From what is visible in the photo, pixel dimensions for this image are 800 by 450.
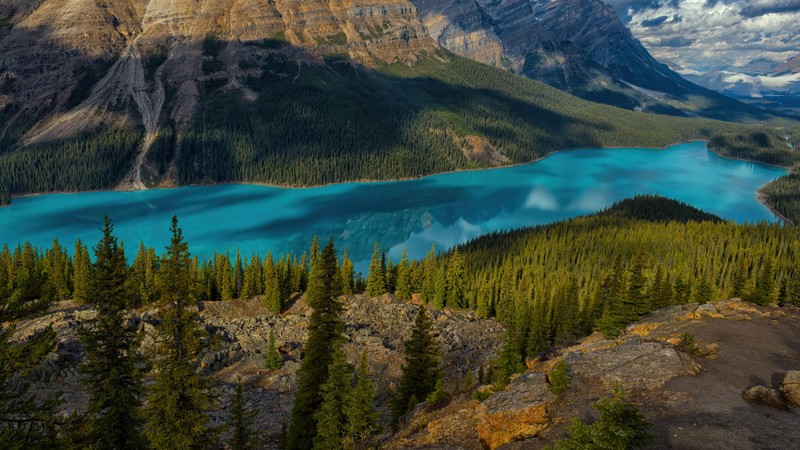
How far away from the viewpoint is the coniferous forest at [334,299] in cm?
2209

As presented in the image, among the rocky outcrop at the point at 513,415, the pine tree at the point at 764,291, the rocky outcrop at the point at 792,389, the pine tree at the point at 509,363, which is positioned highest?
the rocky outcrop at the point at 792,389

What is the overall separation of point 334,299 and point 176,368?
13.2 m

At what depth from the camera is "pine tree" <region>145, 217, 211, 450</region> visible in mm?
22109

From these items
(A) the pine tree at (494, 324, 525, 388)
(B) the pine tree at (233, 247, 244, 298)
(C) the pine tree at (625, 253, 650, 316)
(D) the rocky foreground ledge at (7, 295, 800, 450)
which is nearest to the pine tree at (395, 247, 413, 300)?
(B) the pine tree at (233, 247, 244, 298)

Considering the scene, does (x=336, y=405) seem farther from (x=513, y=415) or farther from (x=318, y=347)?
(x=513, y=415)

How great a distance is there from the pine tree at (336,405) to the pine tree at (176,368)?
28.5 feet

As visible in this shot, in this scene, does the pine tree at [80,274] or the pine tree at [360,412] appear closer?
the pine tree at [360,412]

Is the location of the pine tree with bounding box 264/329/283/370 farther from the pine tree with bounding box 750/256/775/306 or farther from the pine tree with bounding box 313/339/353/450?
the pine tree with bounding box 750/256/775/306

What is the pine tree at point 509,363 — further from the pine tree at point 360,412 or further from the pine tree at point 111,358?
the pine tree at point 111,358

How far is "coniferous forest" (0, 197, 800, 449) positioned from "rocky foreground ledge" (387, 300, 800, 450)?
6.28 meters

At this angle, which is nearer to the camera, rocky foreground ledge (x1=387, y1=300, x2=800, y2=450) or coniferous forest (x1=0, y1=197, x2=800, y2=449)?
rocky foreground ledge (x1=387, y1=300, x2=800, y2=450)

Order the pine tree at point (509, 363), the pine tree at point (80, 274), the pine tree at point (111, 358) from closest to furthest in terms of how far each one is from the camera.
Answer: the pine tree at point (111, 358)
the pine tree at point (509, 363)
the pine tree at point (80, 274)

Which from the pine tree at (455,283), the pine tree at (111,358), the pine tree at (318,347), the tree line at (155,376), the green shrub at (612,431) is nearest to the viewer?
the green shrub at (612,431)

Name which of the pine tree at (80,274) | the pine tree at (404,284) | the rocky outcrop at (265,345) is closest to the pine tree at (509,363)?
the rocky outcrop at (265,345)
